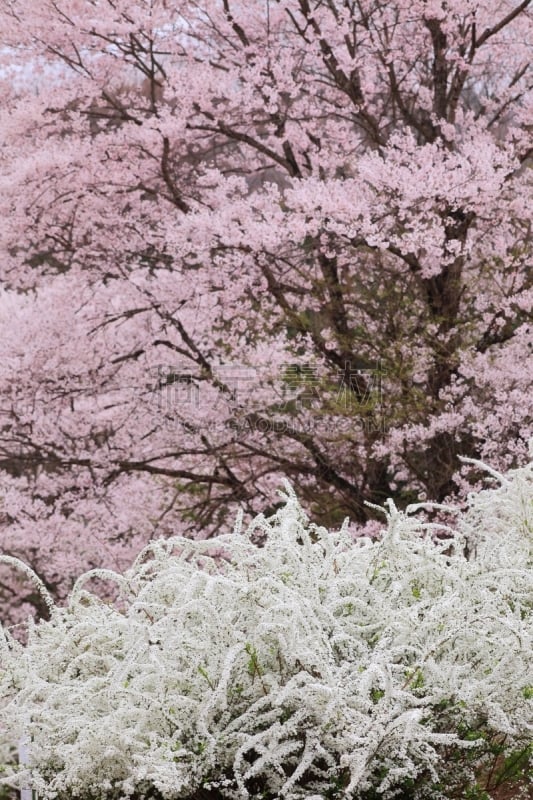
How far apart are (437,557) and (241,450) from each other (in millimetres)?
5520

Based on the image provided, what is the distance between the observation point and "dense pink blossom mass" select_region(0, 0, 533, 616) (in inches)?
290

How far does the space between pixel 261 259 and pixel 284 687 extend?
5.75 meters

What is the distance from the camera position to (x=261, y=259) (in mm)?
7648

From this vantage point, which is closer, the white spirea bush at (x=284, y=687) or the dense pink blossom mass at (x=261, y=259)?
the white spirea bush at (x=284, y=687)

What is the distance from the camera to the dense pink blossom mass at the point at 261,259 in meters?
7.38

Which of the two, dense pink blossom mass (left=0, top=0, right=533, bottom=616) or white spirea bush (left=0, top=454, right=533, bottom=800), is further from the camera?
dense pink blossom mass (left=0, top=0, right=533, bottom=616)

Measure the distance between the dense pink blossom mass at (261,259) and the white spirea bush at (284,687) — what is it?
4.62 meters

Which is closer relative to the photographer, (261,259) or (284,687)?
(284,687)

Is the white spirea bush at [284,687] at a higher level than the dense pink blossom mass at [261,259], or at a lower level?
lower

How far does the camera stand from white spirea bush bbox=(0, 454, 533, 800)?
6.98ft

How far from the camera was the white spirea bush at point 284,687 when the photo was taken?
2.13 meters

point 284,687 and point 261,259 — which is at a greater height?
point 261,259

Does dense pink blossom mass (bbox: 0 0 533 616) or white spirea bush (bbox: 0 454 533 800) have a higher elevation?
dense pink blossom mass (bbox: 0 0 533 616)

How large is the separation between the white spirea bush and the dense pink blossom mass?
4.62 meters
